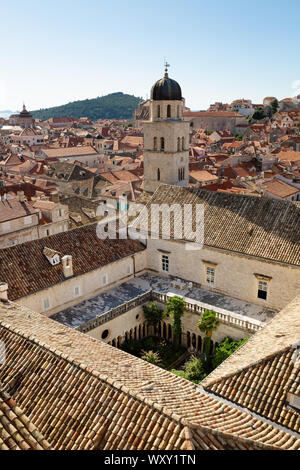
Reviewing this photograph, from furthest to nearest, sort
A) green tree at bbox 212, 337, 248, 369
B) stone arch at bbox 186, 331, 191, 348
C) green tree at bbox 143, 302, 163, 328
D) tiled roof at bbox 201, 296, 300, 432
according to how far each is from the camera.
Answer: green tree at bbox 143, 302, 163, 328 → stone arch at bbox 186, 331, 191, 348 → green tree at bbox 212, 337, 248, 369 → tiled roof at bbox 201, 296, 300, 432

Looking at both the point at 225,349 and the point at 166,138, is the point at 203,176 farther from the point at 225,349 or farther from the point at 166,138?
the point at 225,349

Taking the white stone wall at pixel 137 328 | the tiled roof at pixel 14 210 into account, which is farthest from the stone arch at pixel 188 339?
the tiled roof at pixel 14 210

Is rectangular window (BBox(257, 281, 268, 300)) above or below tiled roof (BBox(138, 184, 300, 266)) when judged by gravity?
below

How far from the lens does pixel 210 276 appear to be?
31.2m

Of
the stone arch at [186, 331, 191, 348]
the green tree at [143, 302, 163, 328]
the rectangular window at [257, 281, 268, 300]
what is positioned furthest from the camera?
the green tree at [143, 302, 163, 328]

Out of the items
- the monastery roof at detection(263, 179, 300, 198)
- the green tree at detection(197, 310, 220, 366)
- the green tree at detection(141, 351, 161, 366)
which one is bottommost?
the green tree at detection(141, 351, 161, 366)

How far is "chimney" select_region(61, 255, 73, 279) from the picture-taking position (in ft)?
91.5

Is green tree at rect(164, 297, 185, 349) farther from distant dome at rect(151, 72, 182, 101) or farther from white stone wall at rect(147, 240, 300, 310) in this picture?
distant dome at rect(151, 72, 182, 101)

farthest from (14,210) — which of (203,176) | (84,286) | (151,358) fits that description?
(203,176)

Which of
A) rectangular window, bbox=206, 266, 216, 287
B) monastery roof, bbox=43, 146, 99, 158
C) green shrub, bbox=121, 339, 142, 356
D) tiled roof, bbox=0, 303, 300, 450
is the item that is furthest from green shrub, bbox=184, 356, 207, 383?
monastery roof, bbox=43, 146, 99, 158

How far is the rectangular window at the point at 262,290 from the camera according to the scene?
28428mm

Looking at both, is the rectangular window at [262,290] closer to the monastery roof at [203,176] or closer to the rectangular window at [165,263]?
the rectangular window at [165,263]

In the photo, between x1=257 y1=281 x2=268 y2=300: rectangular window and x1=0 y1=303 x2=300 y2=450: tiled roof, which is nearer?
x1=0 y1=303 x2=300 y2=450: tiled roof
